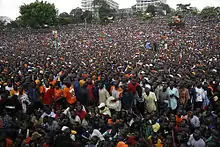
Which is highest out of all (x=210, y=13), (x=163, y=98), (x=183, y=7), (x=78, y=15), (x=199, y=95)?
(x=183, y=7)

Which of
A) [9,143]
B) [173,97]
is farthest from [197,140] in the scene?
[9,143]

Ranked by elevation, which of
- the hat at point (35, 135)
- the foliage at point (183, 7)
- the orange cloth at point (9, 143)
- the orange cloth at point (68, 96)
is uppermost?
the foliage at point (183, 7)

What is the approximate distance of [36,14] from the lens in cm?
3547

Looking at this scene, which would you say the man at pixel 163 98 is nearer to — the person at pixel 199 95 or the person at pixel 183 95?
the person at pixel 183 95

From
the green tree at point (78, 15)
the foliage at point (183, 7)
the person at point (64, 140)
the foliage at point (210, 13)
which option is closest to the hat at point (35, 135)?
the person at point (64, 140)

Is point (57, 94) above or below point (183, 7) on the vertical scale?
below

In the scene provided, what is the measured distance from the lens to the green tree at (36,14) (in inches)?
1394

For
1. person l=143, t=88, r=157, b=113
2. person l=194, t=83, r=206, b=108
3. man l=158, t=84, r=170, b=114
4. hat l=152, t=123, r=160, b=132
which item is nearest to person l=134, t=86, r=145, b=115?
person l=143, t=88, r=157, b=113

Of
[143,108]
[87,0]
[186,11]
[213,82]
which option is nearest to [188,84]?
[213,82]

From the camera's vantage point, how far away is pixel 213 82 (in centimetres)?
684

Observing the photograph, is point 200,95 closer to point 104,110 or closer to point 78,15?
point 104,110

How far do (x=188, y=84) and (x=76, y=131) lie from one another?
3.73 metres

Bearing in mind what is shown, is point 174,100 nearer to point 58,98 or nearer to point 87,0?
point 58,98

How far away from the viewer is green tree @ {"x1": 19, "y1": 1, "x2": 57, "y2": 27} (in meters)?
35.4
